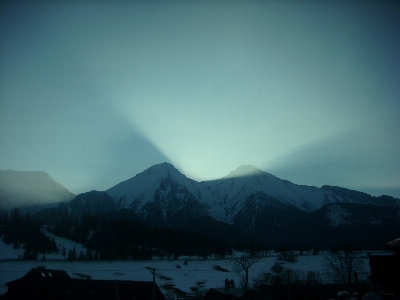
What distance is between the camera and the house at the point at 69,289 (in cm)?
6134

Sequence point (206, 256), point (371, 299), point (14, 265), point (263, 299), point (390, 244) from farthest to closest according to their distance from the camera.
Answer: point (206, 256)
point (14, 265)
point (263, 299)
point (390, 244)
point (371, 299)

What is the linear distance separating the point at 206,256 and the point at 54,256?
7449 cm

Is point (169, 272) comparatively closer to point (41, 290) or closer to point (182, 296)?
point (182, 296)

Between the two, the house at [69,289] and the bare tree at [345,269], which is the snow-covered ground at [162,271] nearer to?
the bare tree at [345,269]

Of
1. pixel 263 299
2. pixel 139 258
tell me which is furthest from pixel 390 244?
pixel 139 258

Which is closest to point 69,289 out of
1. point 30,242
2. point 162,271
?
point 162,271

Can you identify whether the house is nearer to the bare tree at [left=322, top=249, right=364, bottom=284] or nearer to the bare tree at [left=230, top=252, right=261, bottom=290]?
the bare tree at [left=230, top=252, right=261, bottom=290]

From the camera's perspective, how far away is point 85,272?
118000mm

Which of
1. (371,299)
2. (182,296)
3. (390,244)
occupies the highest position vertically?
(390,244)

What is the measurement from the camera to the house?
6134 cm

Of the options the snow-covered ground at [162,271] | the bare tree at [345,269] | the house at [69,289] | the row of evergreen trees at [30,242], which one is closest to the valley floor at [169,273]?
the snow-covered ground at [162,271]

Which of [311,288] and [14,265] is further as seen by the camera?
[14,265]

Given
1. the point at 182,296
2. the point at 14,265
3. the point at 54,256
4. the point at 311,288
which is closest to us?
the point at 311,288

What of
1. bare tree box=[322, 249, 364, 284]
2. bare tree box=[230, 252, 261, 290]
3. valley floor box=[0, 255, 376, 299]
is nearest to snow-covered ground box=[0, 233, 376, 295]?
valley floor box=[0, 255, 376, 299]
